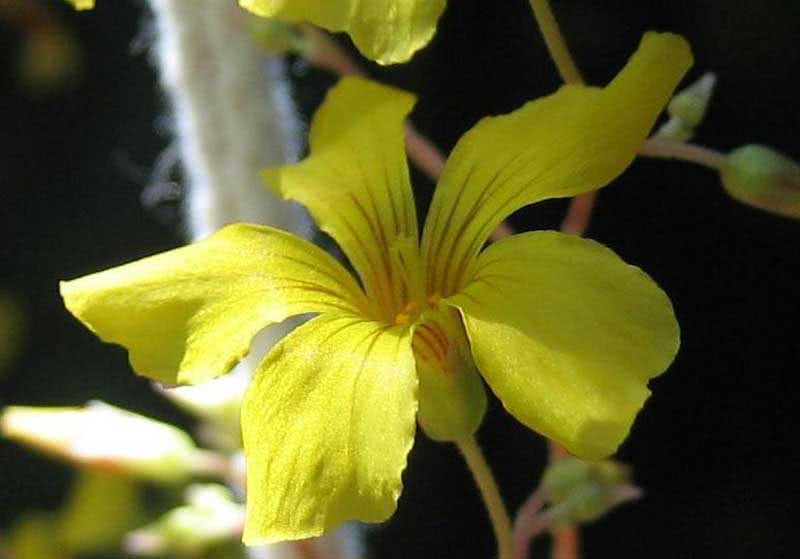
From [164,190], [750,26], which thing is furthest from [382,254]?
[750,26]

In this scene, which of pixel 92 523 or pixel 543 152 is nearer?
pixel 543 152

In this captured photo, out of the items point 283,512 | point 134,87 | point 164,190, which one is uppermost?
point 283,512

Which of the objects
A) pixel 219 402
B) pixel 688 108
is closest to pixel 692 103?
pixel 688 108

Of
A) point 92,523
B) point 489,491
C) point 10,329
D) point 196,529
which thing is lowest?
point 10,329

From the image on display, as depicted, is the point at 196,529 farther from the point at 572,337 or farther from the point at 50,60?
the point at 50,60

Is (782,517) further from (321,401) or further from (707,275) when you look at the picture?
(321,401)

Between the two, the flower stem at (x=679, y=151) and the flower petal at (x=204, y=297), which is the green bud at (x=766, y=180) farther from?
the flower petal at (x=204, y=297)
